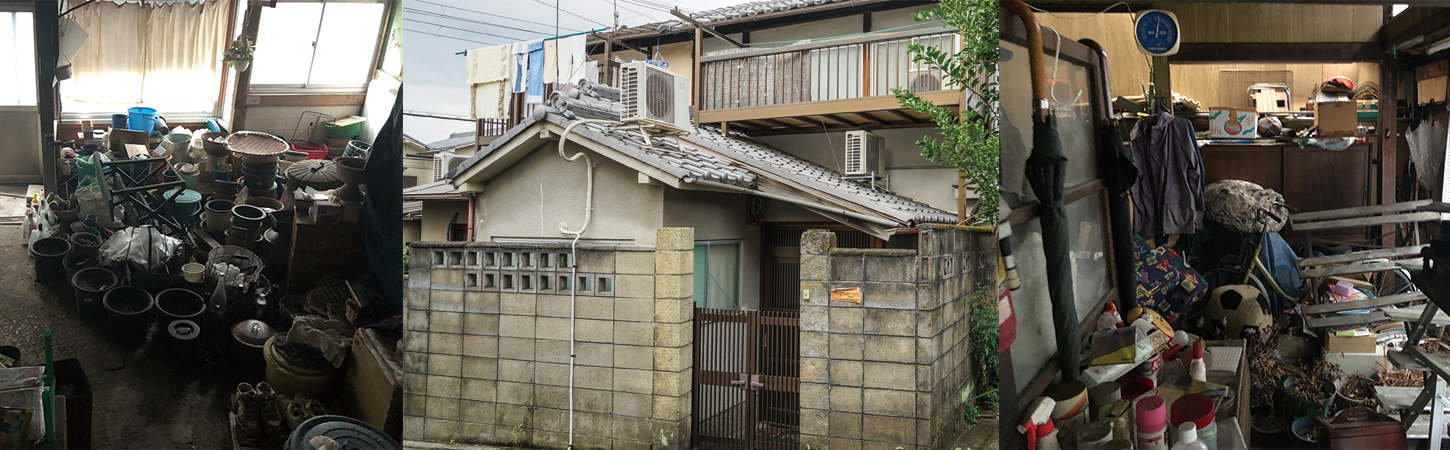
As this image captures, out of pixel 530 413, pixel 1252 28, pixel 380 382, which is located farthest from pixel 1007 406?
pixel 380 382

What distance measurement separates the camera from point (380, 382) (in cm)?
368

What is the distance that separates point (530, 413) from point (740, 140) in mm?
1681

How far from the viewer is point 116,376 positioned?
2988mm

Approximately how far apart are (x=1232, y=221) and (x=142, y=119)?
3928 mm

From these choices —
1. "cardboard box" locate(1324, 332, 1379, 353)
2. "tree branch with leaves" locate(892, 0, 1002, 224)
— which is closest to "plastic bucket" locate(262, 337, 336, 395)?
"tree branch with leaves" locate(892, 0, 1002, 224)

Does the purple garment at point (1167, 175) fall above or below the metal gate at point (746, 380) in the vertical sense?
above

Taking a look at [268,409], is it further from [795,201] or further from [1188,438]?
[1188,438]

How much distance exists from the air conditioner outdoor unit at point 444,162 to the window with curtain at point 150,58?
3.24 ft

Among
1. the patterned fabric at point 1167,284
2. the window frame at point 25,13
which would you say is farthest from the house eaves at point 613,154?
the patterned fabric at point 1167,284

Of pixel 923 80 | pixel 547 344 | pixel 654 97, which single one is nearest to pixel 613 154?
pixel 654 97

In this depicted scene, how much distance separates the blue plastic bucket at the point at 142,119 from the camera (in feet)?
9.85

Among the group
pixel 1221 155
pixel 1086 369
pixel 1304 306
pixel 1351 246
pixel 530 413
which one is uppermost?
pixel 1221 155

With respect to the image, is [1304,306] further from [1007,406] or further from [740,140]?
[740,140]

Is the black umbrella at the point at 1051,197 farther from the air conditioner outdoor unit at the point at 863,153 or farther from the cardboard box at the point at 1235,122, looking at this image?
the air conditioner outdoor unit at the point at 863,153
